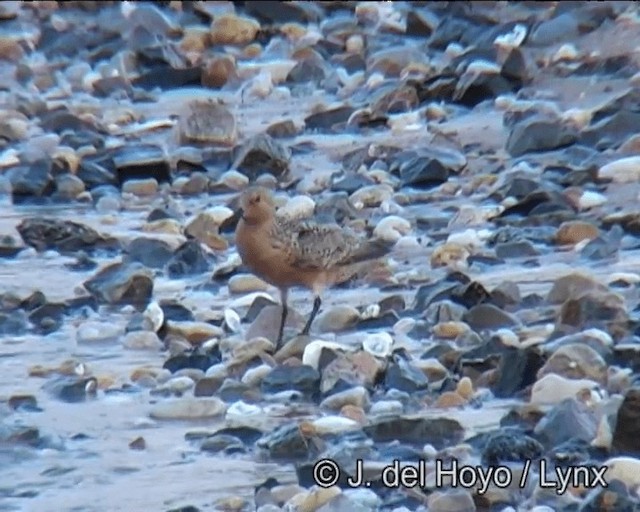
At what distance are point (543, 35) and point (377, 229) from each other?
4.00 m

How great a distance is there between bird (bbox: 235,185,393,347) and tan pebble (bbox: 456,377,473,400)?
1064 mm

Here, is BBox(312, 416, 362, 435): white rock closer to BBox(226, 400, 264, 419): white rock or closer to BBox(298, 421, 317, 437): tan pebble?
BBox(298, 421, 317, 437): tan pebble

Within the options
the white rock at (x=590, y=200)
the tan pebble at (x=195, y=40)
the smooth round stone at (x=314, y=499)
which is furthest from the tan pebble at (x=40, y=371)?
the tan pebble at (x=195, y=40)

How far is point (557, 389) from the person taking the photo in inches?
232

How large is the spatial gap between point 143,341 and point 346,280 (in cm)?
99

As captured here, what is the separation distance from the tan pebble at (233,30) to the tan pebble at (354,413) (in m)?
7.83

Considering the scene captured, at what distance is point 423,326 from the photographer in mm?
6938

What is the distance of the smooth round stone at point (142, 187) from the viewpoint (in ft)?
31.9

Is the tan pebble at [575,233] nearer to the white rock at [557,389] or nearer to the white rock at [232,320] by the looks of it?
the white rock at [232,320]

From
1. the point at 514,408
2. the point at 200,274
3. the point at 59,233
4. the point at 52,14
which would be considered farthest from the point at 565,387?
the point at 52,14

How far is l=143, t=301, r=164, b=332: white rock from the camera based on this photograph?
7207 mm

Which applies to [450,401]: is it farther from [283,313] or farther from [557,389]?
[283,313]

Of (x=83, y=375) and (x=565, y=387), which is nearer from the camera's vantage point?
(x=565, y=387)

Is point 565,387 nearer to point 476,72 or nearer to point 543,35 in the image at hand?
point 476,72
